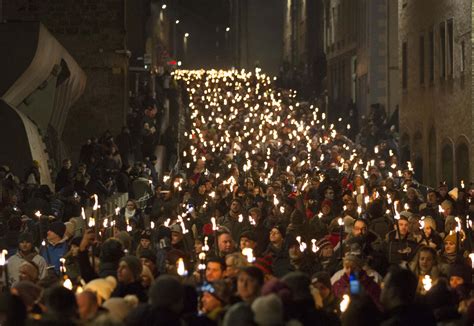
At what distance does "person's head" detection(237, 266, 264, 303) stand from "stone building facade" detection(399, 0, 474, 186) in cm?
2627

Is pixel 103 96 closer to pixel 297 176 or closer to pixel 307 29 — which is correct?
pixel 297 176

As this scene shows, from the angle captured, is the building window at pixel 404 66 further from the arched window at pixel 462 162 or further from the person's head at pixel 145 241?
the person's head at pixel 145 241

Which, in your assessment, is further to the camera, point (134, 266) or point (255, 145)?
point (255, 145)

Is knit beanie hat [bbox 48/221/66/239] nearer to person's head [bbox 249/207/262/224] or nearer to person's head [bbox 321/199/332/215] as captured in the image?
person's head [bbox 249/207/262/224]

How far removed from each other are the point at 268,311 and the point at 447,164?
32510mm

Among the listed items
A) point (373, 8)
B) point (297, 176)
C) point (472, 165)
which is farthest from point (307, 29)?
point (297, 176)

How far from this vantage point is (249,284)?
1023cm

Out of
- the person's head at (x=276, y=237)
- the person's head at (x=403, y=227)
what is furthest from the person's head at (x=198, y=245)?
the person's head at (x=403, y=227)

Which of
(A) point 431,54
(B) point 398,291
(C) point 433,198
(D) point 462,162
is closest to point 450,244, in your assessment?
(B) point 398,291

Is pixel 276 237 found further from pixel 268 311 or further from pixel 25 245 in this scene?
pixel 268 311

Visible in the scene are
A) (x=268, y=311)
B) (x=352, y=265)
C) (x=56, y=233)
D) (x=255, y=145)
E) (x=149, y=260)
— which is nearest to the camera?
(x=268, y=311)

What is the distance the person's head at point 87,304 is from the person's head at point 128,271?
1.86 m

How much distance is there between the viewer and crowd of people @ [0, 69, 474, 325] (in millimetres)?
9523

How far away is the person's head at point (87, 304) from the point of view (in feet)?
31.5
